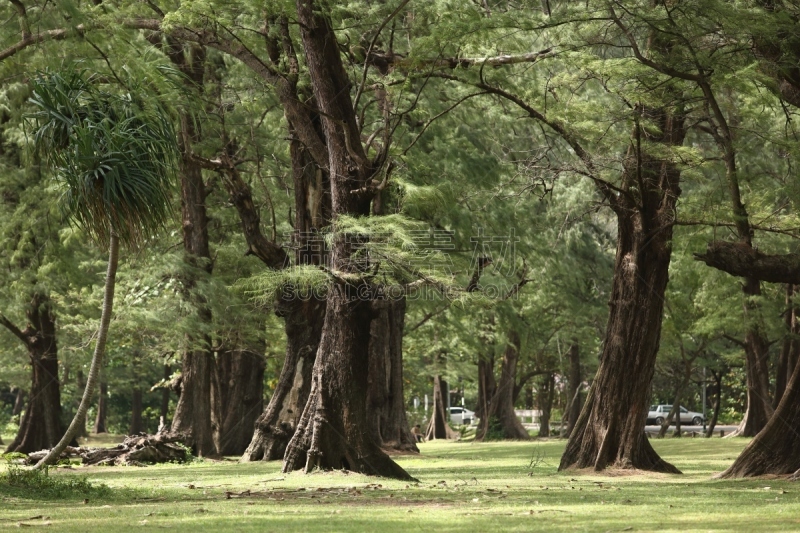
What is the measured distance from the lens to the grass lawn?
10094mm

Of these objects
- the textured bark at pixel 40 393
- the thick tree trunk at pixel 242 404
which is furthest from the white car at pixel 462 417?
the textured bark at pixel 40 393

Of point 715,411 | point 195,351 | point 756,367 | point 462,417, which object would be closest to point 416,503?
point 195,351

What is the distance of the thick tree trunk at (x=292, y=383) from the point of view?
2358 centimetres

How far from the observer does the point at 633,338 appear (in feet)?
62.6

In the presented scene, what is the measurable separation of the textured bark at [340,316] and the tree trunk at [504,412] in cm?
2638

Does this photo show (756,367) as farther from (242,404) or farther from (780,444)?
(780,444)

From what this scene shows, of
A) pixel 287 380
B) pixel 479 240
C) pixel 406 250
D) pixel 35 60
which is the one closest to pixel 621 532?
pixel 406 250

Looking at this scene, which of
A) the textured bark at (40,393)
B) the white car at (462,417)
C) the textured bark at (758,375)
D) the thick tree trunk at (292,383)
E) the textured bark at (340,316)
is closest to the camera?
the textured bark at (340,316)

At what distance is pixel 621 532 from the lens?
9.26 meters

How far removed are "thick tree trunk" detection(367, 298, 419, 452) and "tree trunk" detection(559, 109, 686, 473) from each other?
29.1 feet

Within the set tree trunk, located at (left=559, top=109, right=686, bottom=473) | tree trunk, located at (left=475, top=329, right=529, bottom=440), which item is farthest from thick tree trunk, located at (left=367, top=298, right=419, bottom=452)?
tree trunk, located at (left=475, top=329, right=529, bottom=440)

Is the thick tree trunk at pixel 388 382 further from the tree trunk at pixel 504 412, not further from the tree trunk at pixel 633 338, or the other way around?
the tree trunk at pixel 504 412

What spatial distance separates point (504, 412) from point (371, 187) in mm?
28423

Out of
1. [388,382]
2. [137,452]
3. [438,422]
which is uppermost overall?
[388,382]
